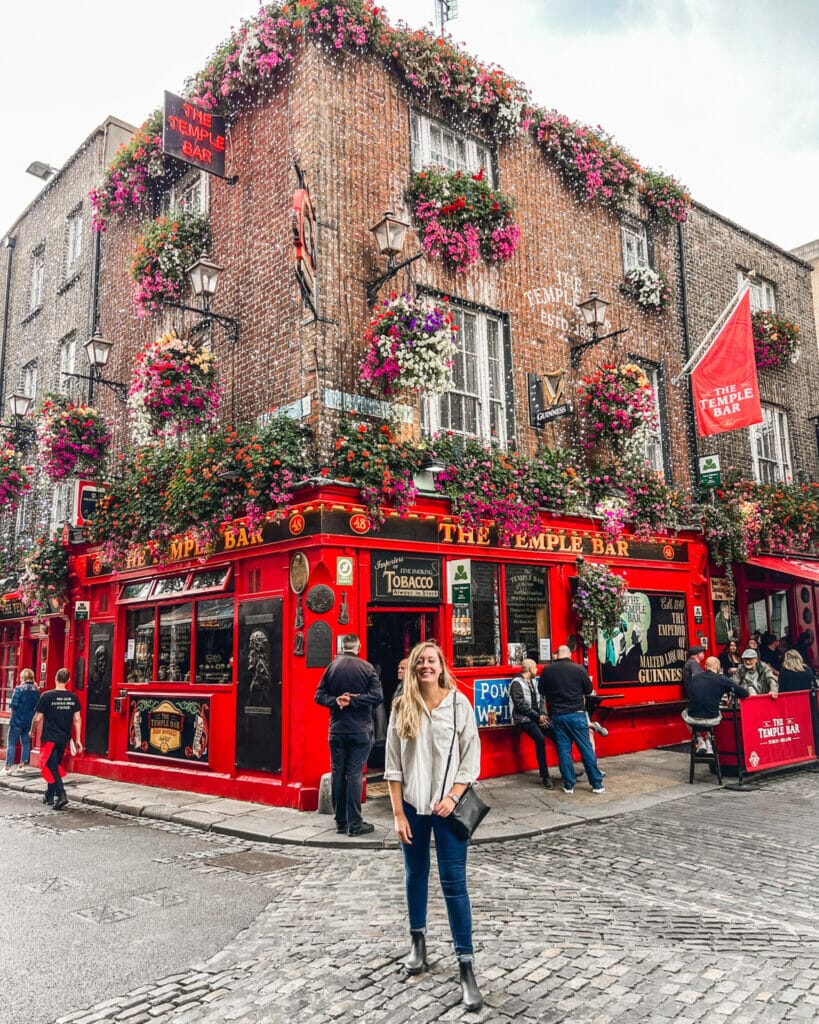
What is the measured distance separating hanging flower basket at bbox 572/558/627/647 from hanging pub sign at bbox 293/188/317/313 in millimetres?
5961

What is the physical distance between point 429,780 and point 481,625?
7236 millimetres

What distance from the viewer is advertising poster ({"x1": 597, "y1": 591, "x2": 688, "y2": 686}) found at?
521 inches

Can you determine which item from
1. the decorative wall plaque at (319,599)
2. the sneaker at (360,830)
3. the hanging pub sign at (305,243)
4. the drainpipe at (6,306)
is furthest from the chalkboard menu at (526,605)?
the drainpipe at (6,306)

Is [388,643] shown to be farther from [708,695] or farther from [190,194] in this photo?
[190,194]

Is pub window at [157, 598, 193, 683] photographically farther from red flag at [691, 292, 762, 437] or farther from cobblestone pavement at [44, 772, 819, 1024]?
red flag at [691, 292, 762, 437]

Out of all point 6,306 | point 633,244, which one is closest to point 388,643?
point 633,244

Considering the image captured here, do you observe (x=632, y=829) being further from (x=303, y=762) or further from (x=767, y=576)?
(x=767, y=576)

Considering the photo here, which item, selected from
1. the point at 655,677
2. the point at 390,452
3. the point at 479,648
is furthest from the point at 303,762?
the point at 655,677

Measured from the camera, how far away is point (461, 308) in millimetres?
12352

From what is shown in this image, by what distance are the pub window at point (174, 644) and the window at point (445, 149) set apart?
7.83 m

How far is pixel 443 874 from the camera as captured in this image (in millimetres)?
4277

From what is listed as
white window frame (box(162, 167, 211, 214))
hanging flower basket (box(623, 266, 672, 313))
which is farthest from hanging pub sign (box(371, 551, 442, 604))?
hanging flower basket (box(623, 266, 672, 313))

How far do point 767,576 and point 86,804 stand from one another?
13.7m

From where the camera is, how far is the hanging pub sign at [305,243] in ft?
28.8
